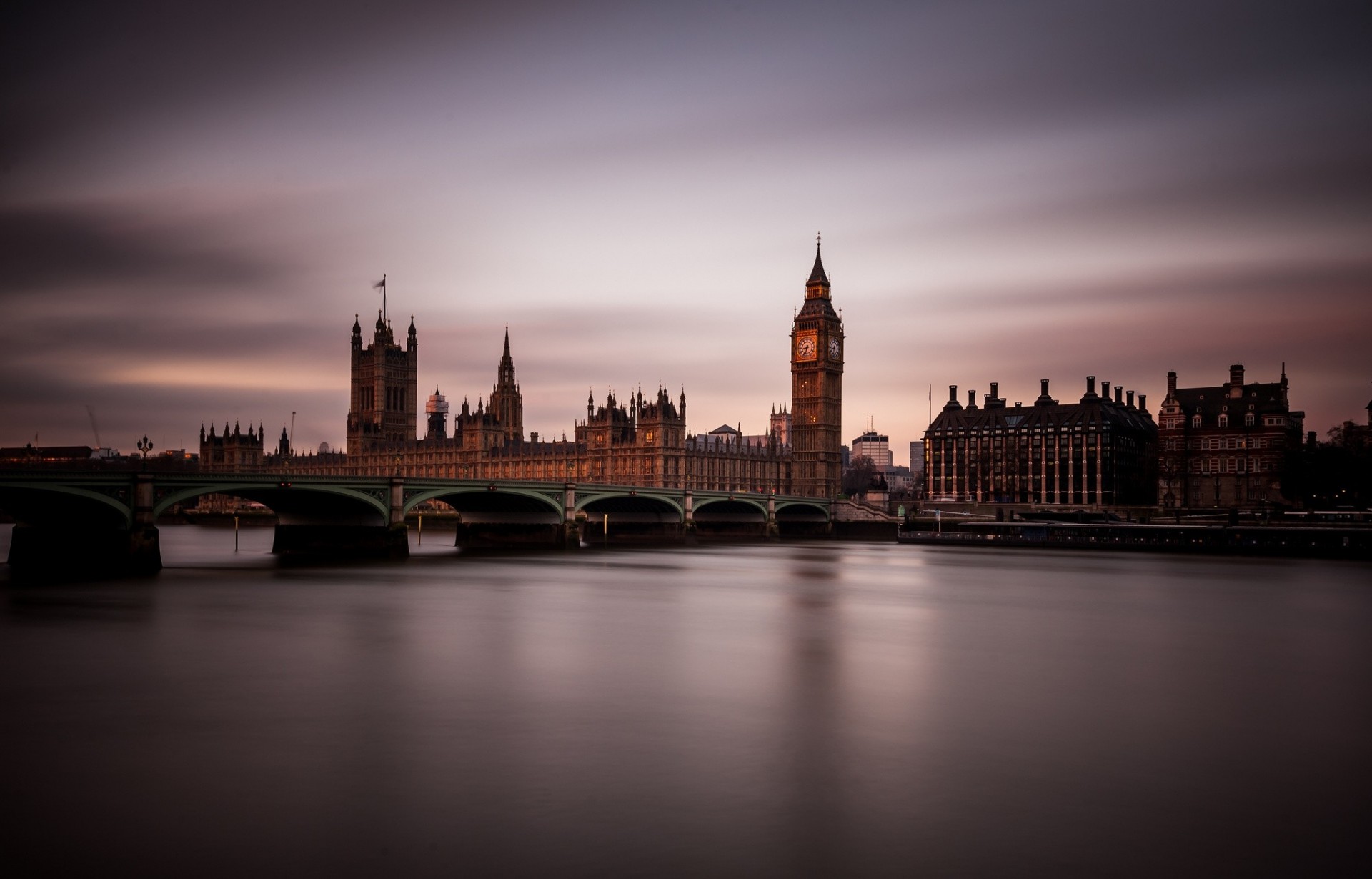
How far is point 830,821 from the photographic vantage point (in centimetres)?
1160

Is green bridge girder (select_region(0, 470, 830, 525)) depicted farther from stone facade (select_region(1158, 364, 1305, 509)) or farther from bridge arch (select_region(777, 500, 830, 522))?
stone facade (select_region(1158, 364, 1305, 509))

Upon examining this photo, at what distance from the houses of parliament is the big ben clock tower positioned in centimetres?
13

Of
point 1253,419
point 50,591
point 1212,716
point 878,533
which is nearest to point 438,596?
point 50,591

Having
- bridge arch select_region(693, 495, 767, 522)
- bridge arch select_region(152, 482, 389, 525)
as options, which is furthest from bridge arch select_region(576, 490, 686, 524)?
bridge arch select_region(152, 482, 389, 525)

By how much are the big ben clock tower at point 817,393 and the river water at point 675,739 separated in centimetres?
8661

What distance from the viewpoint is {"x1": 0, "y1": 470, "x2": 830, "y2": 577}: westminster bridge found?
41.5 m

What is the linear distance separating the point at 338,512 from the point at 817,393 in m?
73.2

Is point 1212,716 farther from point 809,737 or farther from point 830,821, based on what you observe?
point 830,821

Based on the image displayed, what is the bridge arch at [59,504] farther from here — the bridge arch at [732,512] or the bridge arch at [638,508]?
the bridge arch at [732,512]

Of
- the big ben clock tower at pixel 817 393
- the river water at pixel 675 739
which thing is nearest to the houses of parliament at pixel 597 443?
the big ben clock tower at pixel 817 393

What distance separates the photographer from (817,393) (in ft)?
400

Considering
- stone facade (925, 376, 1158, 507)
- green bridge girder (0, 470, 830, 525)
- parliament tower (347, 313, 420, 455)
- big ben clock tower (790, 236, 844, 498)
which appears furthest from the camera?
parliament tower (347, 313, 420, 455)

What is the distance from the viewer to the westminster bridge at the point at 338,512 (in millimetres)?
41469

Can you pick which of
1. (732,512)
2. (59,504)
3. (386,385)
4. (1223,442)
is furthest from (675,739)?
(386,385)
